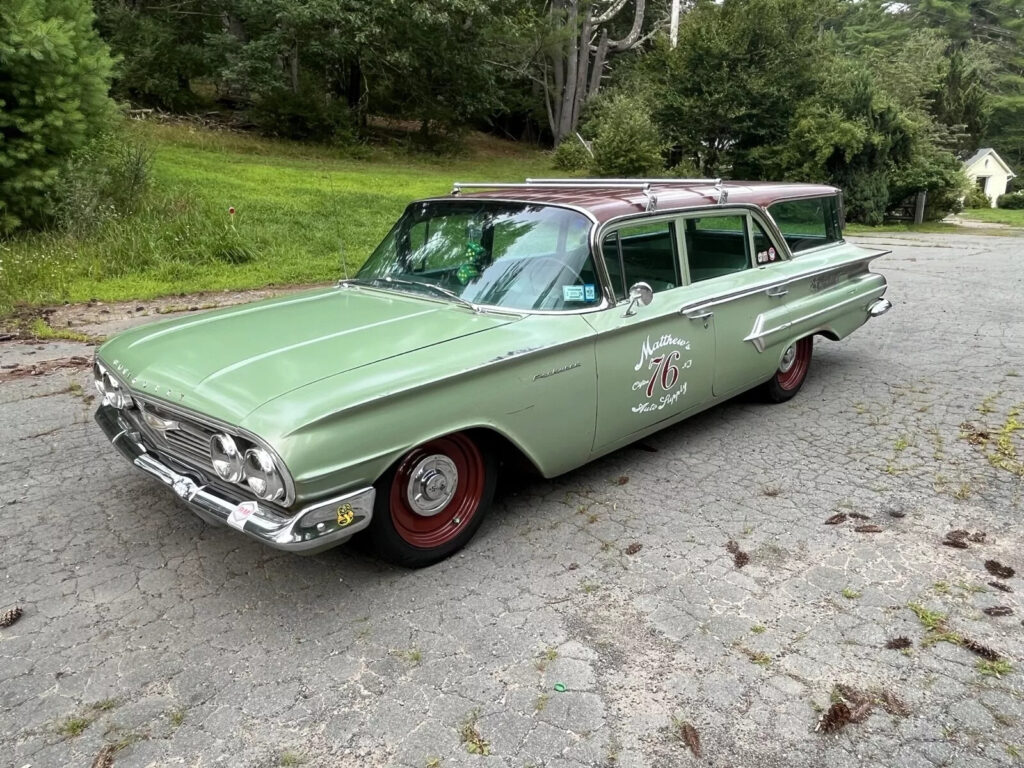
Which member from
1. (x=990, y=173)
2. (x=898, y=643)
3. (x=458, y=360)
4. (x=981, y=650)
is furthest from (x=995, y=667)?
(x=990, y=173)

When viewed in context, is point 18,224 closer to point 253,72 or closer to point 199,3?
point 253,72

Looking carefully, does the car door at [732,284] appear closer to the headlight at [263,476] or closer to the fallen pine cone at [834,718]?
the fallen pine cone at [834,718]

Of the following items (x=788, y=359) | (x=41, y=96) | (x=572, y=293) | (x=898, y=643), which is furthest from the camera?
(x=41, y=96)

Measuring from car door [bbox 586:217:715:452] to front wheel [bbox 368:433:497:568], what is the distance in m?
0.72

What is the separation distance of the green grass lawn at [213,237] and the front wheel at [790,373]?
354 centimetres

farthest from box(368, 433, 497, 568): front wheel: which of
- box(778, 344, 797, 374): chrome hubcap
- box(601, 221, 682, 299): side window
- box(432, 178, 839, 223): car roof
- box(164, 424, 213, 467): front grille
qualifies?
box(778, 344, 797, 374): chrome hubcap

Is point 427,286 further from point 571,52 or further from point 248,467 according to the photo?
point 571,52

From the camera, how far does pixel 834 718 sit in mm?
2420

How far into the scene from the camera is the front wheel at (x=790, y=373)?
17.6 ft

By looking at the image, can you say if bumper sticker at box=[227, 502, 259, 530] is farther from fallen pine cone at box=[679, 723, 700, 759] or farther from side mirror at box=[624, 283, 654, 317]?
side mirror at box=[624, 283, 654, 317]

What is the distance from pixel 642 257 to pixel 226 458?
2.39 metres

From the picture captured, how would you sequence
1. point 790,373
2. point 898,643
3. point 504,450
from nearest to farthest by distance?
point 898,643, point 504,450, point 790,373

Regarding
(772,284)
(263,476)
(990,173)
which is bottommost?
(263,476)

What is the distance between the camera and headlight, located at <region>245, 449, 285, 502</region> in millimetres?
2631
